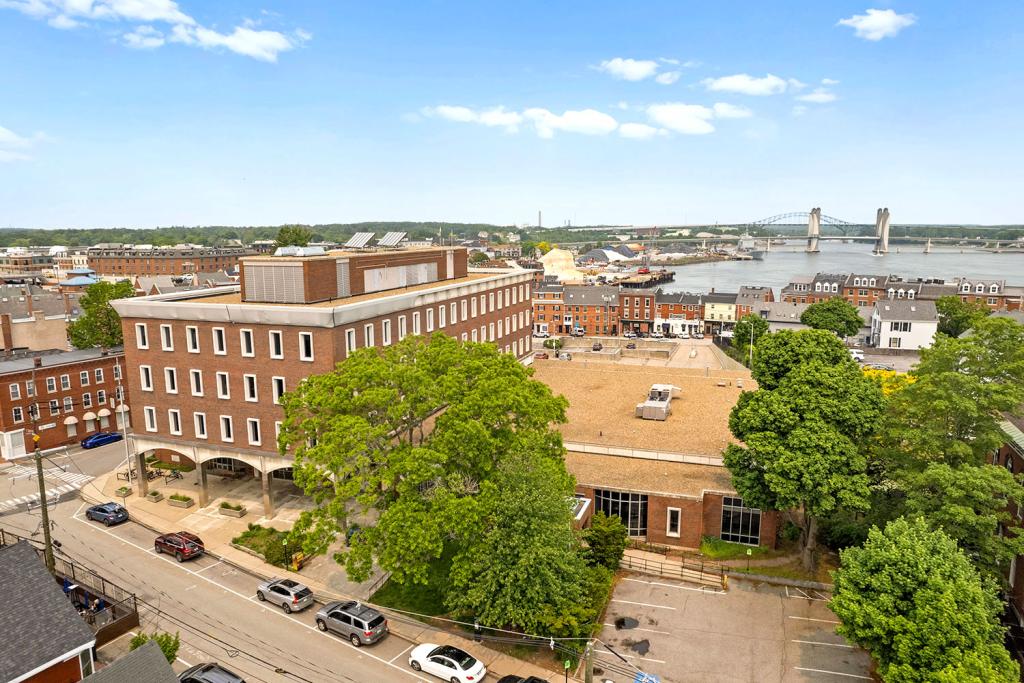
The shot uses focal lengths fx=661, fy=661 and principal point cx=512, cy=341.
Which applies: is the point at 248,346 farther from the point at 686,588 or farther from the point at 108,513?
the point at 686,588

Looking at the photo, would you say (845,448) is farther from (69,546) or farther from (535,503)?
(69,546)

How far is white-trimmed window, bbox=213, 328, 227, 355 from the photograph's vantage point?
4575cm

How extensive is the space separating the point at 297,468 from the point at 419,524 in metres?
7.77

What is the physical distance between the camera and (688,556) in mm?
40844

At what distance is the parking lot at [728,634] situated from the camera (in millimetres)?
30247

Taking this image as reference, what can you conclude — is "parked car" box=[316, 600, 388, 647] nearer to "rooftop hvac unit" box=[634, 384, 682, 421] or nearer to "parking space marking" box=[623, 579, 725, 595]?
"parking space marking" box=[623, 579, 725, 595]

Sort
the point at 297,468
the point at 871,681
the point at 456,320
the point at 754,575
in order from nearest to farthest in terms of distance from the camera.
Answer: the point at 871,681
the point at 297,468
the point at 754,575
the point at 456,320

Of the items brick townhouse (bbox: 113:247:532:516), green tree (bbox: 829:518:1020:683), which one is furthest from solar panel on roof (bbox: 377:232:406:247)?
green tree (bbox: 829:518:1020:683)

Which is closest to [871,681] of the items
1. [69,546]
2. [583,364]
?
[69,546]

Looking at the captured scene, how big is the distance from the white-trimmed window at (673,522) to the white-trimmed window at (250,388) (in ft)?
93.9

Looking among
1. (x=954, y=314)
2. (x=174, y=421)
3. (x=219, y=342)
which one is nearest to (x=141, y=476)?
(x=174, y=421)

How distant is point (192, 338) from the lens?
4672 cm

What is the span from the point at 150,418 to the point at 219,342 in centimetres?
932

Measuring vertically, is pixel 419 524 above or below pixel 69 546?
above
